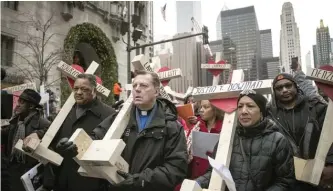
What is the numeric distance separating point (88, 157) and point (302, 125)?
230 centimetres

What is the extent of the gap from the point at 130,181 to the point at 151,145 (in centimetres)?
37

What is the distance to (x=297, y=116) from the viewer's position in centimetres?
356

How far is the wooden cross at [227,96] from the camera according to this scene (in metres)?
2.57

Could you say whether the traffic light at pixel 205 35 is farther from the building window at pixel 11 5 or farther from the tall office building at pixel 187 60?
the tall office building at pixel 187 60

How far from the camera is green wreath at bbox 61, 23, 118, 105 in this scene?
17453 mm

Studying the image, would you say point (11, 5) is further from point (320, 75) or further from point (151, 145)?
point (320, 75)

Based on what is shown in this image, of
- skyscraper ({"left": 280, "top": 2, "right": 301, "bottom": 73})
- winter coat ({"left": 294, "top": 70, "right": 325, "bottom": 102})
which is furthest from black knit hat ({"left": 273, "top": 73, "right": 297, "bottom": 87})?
skyscraper ({"left": 280, "top": 2, "right": 301, "bottom": 73})

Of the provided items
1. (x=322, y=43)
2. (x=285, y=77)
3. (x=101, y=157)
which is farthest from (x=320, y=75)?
(x=322, y=43)

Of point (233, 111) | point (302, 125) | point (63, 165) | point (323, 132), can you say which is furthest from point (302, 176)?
point (63, 165)

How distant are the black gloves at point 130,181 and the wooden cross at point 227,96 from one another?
55 centimetres

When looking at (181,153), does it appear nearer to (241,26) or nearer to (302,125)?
(302,125)

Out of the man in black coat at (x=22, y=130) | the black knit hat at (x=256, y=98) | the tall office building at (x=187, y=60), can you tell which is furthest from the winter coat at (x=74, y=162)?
the tall office building at (x=187, y=60)

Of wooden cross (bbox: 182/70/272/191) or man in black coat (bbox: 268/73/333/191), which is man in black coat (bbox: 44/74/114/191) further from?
man in black coat (bbox: 268/73/333/191)

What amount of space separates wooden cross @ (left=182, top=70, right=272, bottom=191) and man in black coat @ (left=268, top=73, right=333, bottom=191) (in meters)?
0.70
